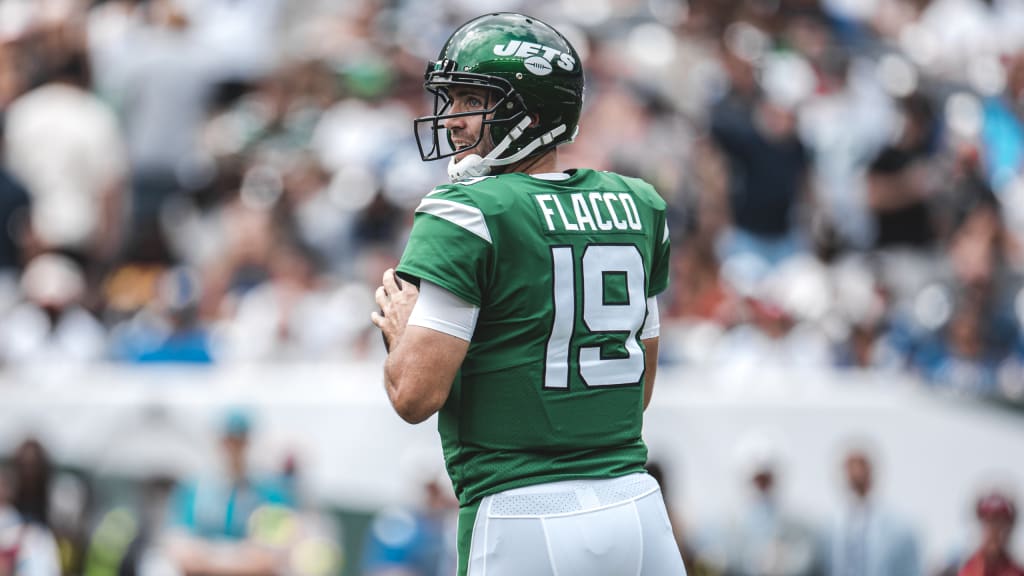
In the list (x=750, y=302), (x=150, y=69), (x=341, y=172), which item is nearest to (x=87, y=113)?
(x=150, y=69)

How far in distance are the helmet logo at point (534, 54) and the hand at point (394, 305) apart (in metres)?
0.61

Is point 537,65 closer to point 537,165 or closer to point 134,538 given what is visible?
point 537,165

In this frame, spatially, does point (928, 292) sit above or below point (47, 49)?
below

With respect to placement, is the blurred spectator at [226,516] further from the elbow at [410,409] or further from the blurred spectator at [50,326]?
the elbow at [410,409]

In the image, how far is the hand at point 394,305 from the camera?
4098mm

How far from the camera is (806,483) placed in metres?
10.1

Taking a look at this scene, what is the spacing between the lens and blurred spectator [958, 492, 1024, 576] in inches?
319

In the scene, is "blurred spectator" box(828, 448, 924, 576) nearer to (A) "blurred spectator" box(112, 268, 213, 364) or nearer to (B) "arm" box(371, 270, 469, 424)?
(A) "blurred spectator" box(112, 268, 213, 364)

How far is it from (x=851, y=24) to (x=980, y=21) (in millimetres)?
976

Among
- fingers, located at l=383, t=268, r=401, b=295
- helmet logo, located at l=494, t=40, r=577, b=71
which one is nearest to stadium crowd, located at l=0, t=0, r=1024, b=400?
helmet logo, located at l=494, t=40, r=577, b=71

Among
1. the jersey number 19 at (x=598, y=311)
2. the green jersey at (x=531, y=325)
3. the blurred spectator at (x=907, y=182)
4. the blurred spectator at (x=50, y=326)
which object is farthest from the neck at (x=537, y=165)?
the blurred spectator at (x=50, y=326)

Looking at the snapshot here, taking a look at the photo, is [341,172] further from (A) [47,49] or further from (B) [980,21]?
(B) [980,21]

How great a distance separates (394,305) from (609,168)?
7.04 meters

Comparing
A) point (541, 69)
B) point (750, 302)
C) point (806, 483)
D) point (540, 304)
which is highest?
point (541, 69)
